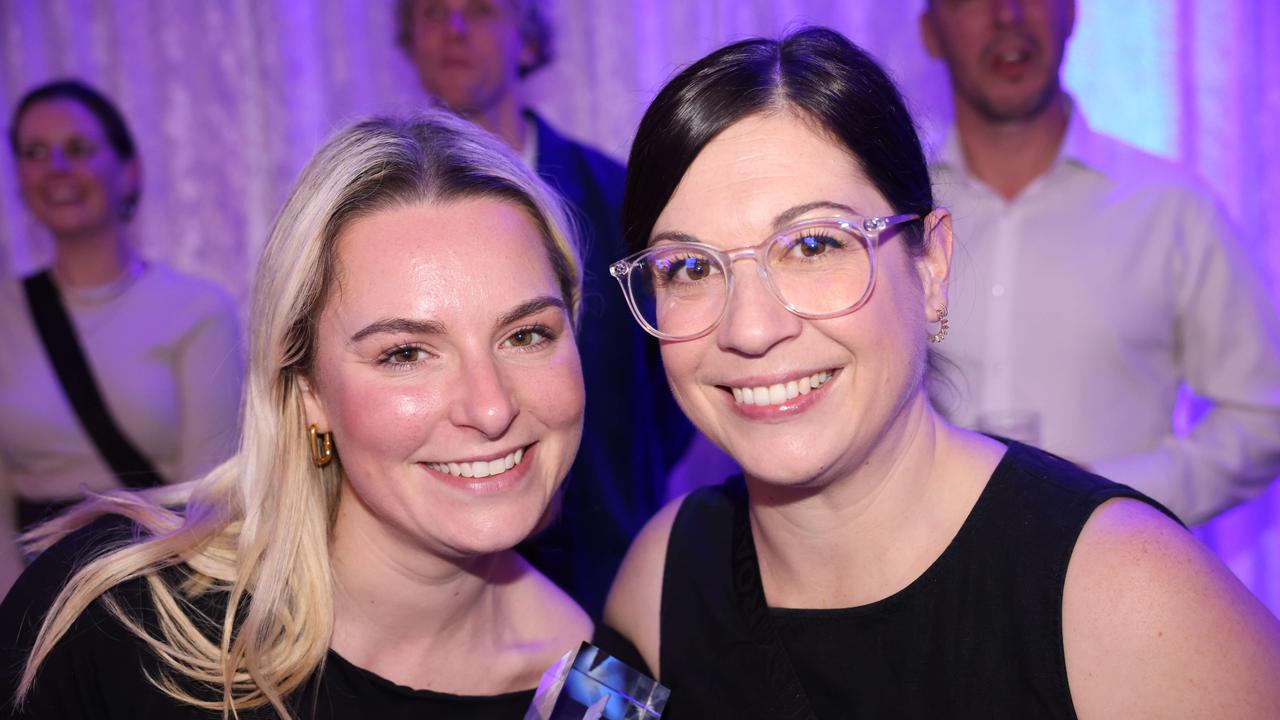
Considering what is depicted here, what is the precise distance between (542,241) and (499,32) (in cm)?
158

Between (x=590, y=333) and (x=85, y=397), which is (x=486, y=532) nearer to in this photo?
(x=590, y=333)

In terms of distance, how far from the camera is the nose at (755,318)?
182 cm

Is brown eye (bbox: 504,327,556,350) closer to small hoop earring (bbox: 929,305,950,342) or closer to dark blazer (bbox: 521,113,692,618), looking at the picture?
small hoop earring (bbox: 929,305,950,342)

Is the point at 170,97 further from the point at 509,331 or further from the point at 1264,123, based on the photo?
the point at 1264,123

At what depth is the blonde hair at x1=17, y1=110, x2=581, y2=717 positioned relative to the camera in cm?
211

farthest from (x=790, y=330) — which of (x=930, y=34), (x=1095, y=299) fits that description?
(x=930, y=34)

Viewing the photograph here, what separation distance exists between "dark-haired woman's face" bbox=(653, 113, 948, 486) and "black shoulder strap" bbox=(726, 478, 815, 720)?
331 millimetres

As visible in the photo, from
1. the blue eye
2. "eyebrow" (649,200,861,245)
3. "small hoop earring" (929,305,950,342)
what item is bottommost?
"small hoop earring" (929,305,950,342)

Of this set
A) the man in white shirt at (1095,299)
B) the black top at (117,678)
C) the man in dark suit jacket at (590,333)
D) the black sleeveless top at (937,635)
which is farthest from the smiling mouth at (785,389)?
the man in white shirt at (1095,299)

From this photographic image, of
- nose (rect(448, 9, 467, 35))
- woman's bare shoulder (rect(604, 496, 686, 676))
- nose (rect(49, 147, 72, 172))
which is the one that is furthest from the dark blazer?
nose (rect(49, 147, 72, 172))

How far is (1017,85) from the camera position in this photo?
3.54 metres

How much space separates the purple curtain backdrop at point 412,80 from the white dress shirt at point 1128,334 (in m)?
0.86

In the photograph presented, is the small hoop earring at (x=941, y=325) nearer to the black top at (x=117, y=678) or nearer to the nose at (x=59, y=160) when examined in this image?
the black top at (x=117, y=678)

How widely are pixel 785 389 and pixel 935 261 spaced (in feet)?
1.35
